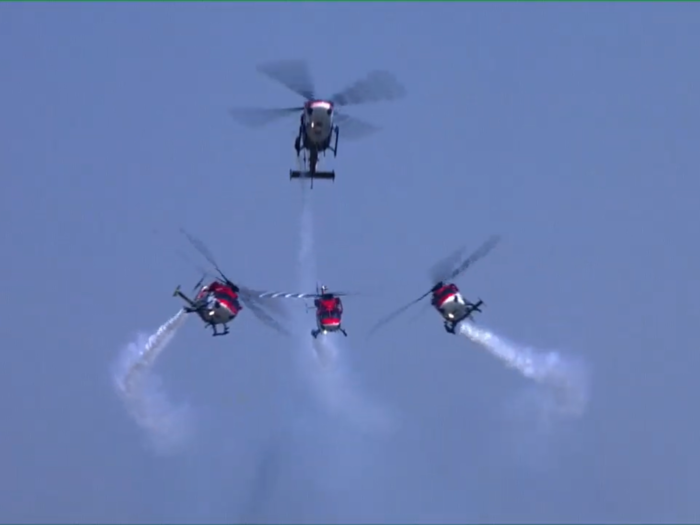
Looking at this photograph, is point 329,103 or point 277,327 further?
point 277,327

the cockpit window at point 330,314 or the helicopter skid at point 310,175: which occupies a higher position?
the helicopter skid at point 310,175

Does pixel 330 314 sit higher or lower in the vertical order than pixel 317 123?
lower

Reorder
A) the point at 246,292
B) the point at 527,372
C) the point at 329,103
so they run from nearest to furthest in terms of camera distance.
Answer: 1. the point at 329,103
2. the point at 246,292
3. the point at 527,372

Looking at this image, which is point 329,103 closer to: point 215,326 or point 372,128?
point 372,128

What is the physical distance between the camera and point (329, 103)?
14175 centimetres

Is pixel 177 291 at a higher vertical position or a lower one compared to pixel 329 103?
lower

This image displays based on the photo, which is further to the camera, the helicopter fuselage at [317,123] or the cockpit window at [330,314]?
the cockpit window at [330,314]

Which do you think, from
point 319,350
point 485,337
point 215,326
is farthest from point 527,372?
point 215,326

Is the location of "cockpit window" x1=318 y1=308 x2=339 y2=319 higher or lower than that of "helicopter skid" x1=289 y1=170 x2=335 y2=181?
lower

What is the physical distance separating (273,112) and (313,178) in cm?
698

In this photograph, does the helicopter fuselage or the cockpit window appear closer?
the helicopter fuselage

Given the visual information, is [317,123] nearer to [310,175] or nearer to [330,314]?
[310,175]

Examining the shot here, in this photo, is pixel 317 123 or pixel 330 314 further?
pixel 330 314

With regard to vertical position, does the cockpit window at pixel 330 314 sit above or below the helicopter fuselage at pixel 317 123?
below
